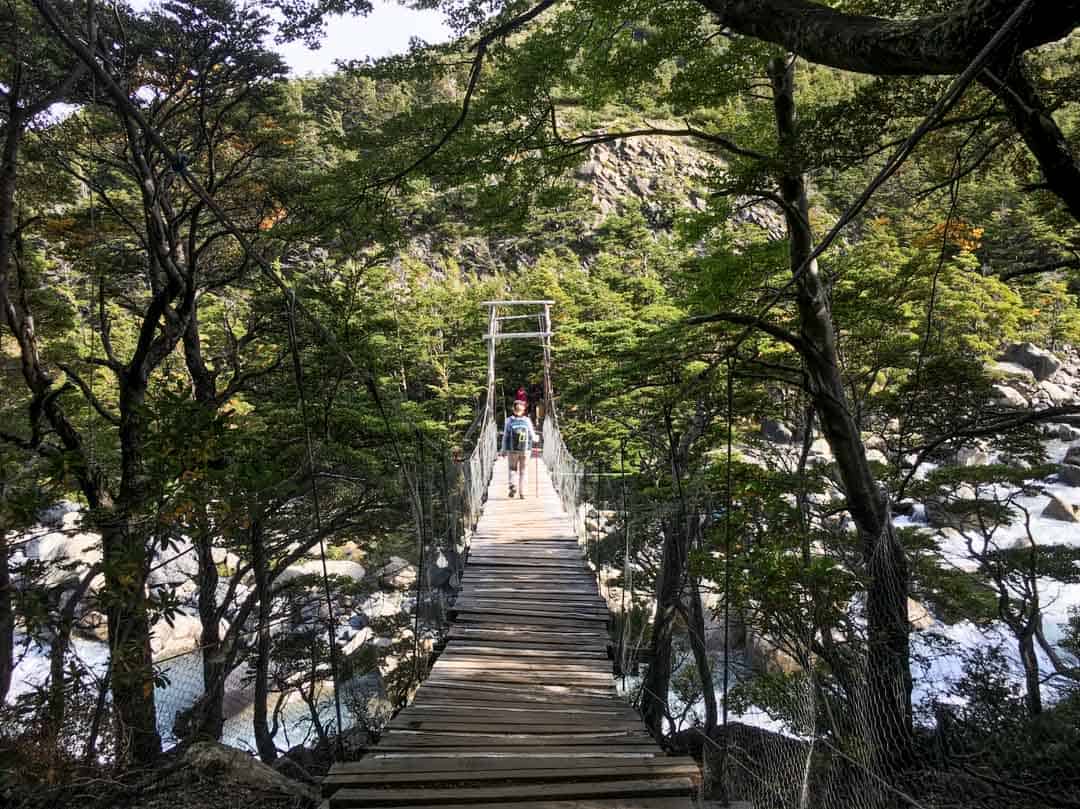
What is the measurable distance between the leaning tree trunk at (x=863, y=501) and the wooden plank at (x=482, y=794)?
6.52ft

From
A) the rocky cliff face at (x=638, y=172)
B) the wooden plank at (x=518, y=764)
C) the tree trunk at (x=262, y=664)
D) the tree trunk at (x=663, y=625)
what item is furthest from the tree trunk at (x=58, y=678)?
the rocky cliff face at (x=638, y=172)

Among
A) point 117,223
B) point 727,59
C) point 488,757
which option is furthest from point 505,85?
point 117,223

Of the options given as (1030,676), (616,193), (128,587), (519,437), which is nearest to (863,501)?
(1030,676)

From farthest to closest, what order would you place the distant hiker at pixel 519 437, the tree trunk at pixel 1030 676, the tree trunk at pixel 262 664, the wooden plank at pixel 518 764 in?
the distant hiker at pixel 519 437
the tree trunk at pixel 262 664
the tree trunk at pixel 1030 676
the wooden plank at pixel 518 764

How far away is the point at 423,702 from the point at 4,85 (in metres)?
3.85

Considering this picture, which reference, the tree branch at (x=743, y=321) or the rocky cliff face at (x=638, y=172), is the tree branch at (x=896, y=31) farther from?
the rocky cliff face at (x=638, y=172)

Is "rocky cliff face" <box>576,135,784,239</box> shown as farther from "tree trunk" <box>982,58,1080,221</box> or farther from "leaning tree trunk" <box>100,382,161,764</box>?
"leaning tree trunk" <box>100,382,161,764</box>

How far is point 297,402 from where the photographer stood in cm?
481

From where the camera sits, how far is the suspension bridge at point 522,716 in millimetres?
1538

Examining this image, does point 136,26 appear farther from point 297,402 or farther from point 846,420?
point 846,420

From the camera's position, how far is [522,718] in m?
2.26

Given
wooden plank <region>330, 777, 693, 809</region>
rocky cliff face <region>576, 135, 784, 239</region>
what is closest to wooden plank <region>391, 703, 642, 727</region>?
wooden plank <region>330, 777, 693, 809</region>

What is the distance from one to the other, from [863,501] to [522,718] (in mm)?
2555

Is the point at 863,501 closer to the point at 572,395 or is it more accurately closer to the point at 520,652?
the point at 520,652
